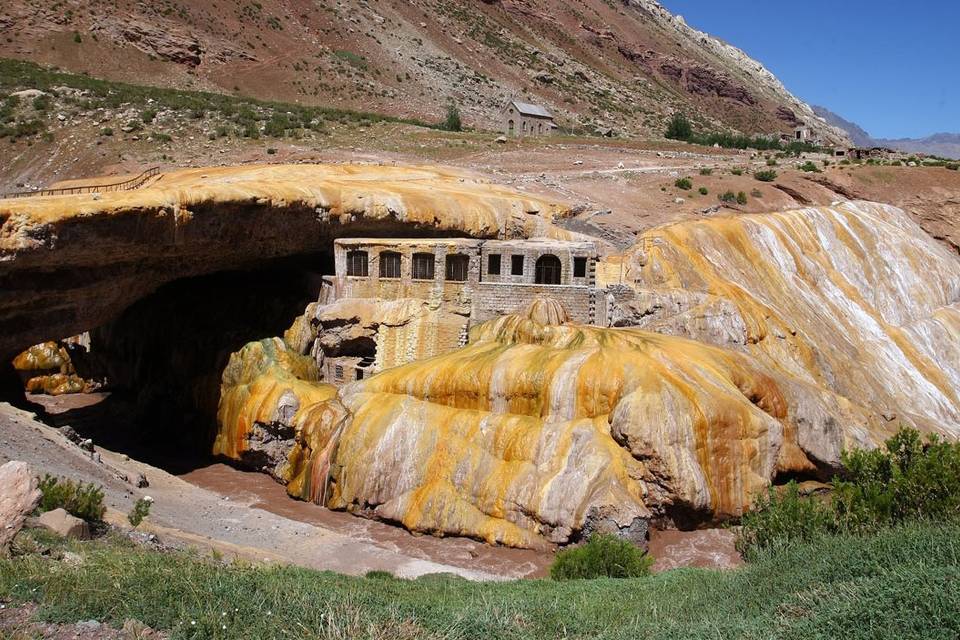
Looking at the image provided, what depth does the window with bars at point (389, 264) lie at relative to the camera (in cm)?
3209

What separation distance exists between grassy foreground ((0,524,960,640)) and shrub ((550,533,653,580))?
5436 mm

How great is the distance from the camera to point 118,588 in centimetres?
1079

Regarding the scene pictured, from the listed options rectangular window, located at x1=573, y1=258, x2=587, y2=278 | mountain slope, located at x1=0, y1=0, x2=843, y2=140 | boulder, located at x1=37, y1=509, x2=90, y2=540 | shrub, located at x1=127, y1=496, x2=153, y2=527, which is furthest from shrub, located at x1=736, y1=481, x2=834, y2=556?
mountain slope, located at x1=0, y1=0, x2=843, y2=140

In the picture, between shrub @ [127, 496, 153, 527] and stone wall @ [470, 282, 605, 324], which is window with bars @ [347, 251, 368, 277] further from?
shrub @ [127, 496, 153, 527]

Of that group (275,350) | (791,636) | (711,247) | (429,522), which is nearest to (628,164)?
(711,247)

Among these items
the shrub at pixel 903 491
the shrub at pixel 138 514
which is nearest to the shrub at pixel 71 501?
the shrub at pixel 138 514

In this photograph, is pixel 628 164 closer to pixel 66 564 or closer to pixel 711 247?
pixel 711 247

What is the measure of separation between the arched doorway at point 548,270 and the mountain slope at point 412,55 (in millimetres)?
54308

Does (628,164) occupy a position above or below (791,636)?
above

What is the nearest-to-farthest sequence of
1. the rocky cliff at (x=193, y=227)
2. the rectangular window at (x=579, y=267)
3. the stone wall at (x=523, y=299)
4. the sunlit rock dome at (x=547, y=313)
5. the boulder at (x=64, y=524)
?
the boulder at (x=64, y=524) < the rocky cliff at (x=193, y=227) < the sunlit rock dome at (x=547, y=313) < the stone wall at (x=523, y=299) < the rectangular window at (x=579, y=267)

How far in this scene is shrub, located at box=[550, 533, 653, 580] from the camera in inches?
756

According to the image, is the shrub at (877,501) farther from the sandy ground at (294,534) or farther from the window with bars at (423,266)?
the window with bars at (423,266)

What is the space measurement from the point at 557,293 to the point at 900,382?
56.6 ft

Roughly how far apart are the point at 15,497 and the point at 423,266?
2045 centimetres
